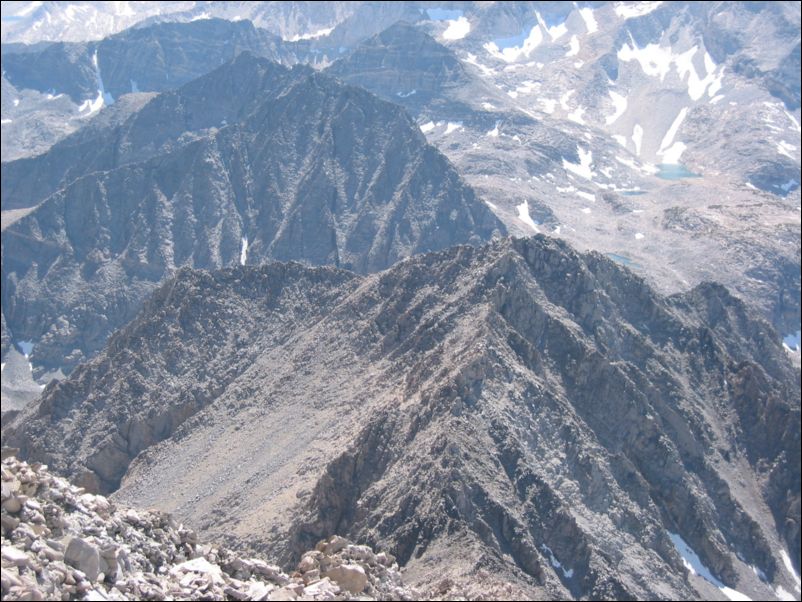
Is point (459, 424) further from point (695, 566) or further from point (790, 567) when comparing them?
point (790, 567)

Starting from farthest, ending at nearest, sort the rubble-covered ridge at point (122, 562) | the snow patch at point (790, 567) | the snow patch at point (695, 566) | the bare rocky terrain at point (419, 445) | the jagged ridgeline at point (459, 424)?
the snow patch at point (790, 567), the snow patch at point (695, 566), the jagged ridgeline at point (459, 424), the bare rocky terrain at point (419, 445), the rubble-covered ridge at point (122, 562)

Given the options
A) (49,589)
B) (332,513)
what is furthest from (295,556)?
(49,589)

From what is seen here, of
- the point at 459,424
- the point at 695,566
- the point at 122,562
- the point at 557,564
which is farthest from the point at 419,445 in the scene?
the point at 122,562

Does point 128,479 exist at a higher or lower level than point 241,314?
lower

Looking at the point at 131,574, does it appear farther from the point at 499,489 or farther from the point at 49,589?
the point at 499,489

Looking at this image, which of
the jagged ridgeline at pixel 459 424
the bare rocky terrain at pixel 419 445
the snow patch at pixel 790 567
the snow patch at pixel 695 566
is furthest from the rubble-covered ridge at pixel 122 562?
the snow patch at pixel 790 567

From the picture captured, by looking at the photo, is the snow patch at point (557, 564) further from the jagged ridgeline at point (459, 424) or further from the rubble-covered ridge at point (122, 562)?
the rubble-covered ridge at point (122, 562)
